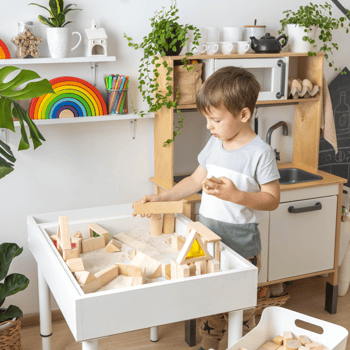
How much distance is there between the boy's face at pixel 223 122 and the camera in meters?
1.76

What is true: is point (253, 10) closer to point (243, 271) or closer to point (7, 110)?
point (7, 110)

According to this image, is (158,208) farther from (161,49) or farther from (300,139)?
(300,139)

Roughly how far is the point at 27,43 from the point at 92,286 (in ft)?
4.36

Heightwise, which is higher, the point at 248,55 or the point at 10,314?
the point at 248,55

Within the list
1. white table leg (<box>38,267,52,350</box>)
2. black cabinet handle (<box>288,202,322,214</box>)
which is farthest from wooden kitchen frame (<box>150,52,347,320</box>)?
white table leg (<box>38,267,52,350</box>)

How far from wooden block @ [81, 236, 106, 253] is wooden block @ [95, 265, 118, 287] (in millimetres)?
236

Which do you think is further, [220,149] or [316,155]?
[316,155]

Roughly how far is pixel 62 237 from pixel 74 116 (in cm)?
93

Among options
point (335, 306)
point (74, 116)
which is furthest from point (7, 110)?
point (335, 306)

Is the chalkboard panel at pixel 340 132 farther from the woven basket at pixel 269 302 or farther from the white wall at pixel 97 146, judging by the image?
the woven basket at pixel 269 302

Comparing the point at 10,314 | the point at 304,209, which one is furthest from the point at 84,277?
the point at 304,209

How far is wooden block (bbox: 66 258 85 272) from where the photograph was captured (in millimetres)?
1600

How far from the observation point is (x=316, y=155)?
9.41 ft

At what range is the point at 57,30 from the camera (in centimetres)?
231
